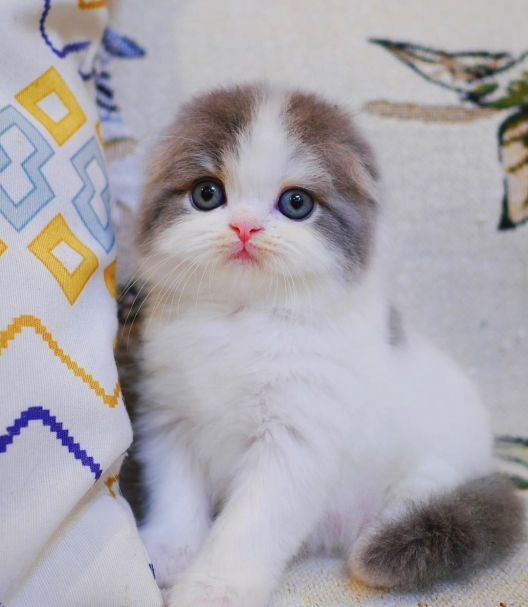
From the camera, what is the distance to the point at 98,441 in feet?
3.34

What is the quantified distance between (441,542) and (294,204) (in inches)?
23.1

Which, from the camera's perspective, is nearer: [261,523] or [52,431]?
[52,431]

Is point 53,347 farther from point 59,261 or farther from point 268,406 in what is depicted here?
point 268,406

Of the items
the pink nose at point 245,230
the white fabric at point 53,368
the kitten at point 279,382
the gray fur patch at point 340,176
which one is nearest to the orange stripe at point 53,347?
the white fabric at point 53,368

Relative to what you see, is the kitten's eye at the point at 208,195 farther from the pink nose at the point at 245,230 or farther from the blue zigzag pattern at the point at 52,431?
the blue zigzag pattern at the point at 52,431

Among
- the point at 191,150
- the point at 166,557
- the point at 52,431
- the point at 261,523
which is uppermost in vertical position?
the point at 191,150

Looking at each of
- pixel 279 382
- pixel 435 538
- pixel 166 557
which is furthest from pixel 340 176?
pixel 166 557

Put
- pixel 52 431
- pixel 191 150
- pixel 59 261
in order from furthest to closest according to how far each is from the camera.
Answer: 1. pixel 191 150
2. pixel 59 261
3. pixel 52 431

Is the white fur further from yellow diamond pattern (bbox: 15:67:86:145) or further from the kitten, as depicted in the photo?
yellow diamond pattern (bbox: 15:67:86:145)

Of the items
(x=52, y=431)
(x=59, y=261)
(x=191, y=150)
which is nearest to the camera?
(x=52, y=431)

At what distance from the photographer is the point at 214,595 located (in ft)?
3.36

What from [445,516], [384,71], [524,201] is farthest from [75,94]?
[524,201]

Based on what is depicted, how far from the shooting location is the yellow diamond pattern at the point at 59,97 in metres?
1.19

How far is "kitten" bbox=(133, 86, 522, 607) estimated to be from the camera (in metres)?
1.09
